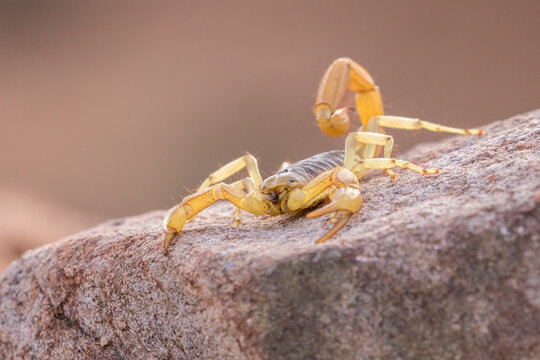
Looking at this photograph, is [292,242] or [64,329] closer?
[292,242]

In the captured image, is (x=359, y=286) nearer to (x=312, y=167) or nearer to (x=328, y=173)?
(x=328, y=173)

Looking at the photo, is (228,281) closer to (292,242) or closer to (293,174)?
(292,242)

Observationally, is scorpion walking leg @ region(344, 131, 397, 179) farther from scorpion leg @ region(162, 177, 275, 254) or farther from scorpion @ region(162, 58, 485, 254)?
scorpion leg @ region(162, 177, 275, 254)

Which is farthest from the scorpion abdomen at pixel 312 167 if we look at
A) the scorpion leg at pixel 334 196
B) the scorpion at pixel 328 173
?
the scorpion leg at pixel 334 196

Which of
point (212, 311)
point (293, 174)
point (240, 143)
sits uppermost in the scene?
point (293, 174)

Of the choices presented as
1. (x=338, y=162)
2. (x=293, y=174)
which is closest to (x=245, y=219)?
(x=293, y=174)

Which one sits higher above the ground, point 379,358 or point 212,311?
point 212,311

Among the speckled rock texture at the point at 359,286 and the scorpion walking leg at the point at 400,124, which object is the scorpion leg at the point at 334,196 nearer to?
the speckled rock texture at the point at 359,286

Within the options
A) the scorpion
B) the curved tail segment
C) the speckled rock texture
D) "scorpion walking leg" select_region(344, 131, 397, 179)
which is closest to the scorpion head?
the scorpion
